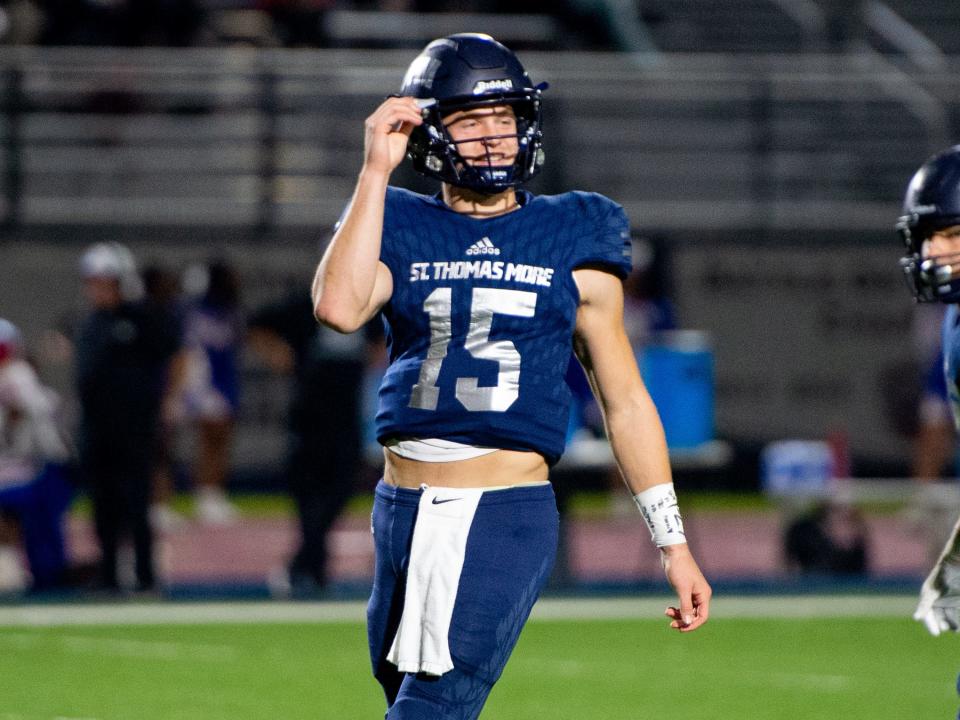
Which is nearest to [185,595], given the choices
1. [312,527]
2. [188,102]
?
[312,527]

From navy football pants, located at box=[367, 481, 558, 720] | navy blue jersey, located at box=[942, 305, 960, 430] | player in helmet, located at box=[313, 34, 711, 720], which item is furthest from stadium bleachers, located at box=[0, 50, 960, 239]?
navy football pants, located at box=[367, 481, 558, 720]

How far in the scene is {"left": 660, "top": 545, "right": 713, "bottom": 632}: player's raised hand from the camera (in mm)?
4016

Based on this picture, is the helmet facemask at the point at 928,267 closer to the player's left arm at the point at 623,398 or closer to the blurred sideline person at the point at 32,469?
the player's left arm at the point at 623,398

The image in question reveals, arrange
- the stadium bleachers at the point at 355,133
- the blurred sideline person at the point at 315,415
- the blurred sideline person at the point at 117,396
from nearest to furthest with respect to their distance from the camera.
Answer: the blurred sideline person at the point at 117,396 < the blurred sideline person at the point at 315,415 < the stadium bleachers at the point at 355,133

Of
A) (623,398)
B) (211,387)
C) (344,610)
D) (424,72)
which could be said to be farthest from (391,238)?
(211,387)

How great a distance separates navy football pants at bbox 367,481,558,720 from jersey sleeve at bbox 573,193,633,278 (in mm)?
514

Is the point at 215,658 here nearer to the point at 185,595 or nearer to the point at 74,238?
the point at 185,595

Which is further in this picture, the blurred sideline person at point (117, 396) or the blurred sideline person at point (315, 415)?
the blurred sideline person at point (315, 415)

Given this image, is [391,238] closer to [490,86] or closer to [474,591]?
[490,86]

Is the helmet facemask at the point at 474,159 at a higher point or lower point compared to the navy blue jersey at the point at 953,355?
higher

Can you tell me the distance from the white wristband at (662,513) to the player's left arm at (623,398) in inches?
0.5

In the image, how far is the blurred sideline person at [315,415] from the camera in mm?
10977

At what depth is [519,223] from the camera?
4066 millimetres

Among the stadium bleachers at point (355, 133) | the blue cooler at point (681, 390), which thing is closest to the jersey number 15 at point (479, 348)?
the blue cooler at point (681, 390)
